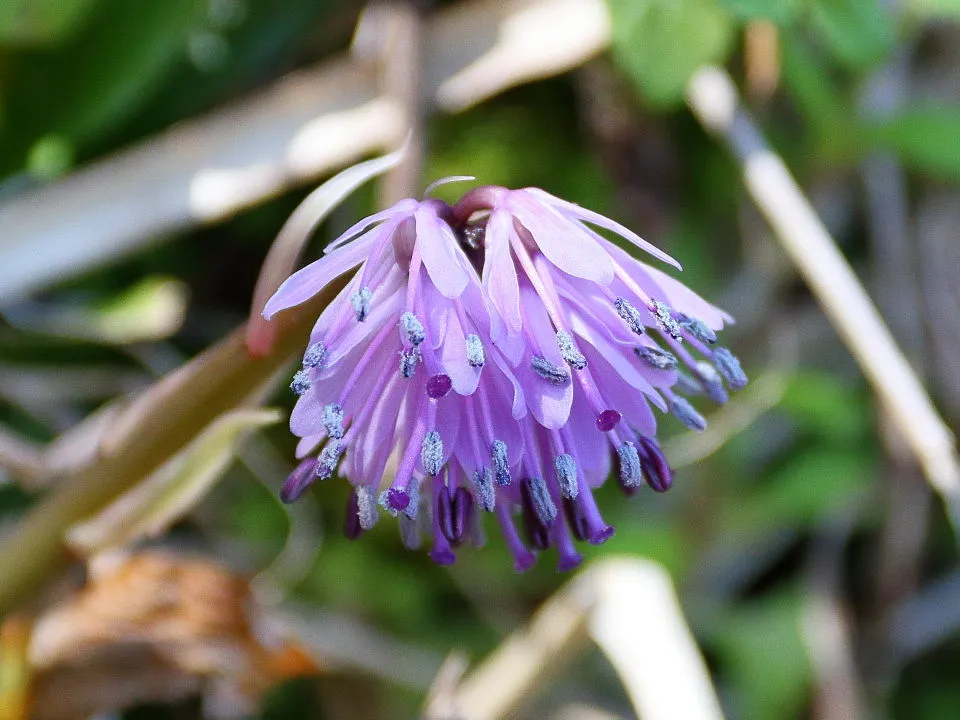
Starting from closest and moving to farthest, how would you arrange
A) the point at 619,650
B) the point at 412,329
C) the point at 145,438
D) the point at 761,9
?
1. the point at 412,329
2. the point at 145,438
3. the point at 761,9
4. the point at 619,650

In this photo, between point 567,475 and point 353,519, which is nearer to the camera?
point 567,475

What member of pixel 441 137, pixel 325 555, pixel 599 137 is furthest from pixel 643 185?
pixel 325 555

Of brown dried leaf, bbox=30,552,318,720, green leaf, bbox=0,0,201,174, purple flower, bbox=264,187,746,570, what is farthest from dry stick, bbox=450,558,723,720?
green leaf, bbox=0,0,201,174

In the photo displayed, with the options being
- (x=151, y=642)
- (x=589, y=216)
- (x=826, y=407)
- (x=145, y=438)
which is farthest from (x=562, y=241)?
(x=826, y=407)

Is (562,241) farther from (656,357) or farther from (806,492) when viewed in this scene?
(806,492)

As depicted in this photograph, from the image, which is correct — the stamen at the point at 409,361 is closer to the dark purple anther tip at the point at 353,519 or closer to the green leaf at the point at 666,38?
the dark purple anther tip at the point at 353,519

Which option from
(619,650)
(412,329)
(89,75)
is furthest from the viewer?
(89,75)

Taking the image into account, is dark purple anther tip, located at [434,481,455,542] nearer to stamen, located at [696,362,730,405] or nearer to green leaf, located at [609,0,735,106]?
stamen, located at [696,362,730,405]

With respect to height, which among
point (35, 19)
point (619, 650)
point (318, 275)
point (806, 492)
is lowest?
point (806, 492)
